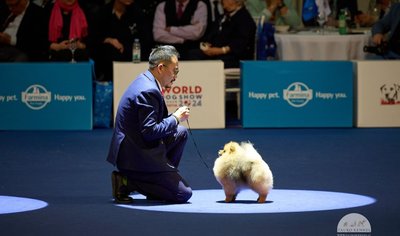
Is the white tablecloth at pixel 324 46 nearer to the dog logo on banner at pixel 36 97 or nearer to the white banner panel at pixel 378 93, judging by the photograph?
the white banner panel at pixel 378 93

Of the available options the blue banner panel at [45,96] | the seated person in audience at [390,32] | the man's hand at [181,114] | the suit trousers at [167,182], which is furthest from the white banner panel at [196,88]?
the man's hand at [181,114]

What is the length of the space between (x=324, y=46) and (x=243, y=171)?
6424 millimetres

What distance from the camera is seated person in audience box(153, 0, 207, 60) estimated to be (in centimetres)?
1355

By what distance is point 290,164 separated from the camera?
9672 mm

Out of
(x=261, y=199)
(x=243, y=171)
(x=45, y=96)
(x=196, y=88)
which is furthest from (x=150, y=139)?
(x=45, y=96)

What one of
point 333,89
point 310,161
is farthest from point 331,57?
point 310,161

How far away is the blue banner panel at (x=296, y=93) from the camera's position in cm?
1227

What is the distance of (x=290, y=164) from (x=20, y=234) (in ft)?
12.0

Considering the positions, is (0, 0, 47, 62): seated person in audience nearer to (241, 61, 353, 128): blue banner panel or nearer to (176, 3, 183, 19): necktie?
(176, 3, 183, 19): necktie

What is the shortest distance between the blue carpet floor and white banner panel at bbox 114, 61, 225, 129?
0.32 meters

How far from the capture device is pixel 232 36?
13.3m

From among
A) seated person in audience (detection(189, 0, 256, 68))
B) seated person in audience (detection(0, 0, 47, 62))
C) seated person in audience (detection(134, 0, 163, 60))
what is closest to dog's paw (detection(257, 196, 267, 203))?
seated person in audience (detection(189, 0, 256, 68))

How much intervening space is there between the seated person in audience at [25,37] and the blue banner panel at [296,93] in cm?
283

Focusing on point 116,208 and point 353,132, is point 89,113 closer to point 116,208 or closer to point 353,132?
point 353,132
